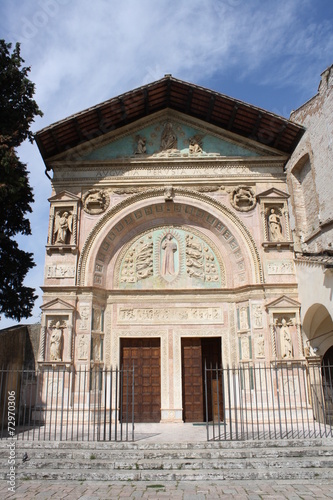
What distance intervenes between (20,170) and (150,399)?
325 inches

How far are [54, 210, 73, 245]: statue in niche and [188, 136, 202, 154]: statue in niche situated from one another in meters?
4.93

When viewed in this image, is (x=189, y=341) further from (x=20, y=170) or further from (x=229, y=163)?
(x=20, y=170)

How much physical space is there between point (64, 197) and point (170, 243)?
4.01m

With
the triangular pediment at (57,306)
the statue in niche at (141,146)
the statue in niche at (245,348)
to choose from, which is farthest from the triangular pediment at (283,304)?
the statue in niche at (141,146)

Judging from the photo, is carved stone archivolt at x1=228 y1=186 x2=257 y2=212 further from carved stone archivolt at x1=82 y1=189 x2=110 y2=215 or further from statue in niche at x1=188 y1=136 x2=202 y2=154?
carved stone archivolt at x1=82 y1=189 x2=110 y2=215

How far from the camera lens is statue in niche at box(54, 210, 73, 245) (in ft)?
47.1

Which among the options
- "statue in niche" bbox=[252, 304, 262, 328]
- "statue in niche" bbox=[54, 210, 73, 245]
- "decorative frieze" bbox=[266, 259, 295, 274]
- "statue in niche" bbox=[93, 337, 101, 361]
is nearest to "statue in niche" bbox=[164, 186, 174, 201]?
"statue in niche" bbox=[54, 210, 73, 245]

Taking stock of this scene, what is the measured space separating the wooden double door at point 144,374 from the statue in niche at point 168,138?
6888 millimetres

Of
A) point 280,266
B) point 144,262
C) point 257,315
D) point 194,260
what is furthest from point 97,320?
point 280,266

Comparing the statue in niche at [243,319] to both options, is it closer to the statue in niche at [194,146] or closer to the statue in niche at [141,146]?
the statue in niche at [194,146]

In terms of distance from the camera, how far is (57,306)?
13523mm

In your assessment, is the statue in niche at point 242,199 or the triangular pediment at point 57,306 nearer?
the triangular pediment at point 57,306

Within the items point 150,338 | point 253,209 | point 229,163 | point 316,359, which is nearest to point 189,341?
point 150,338

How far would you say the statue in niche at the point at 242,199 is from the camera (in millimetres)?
14891
